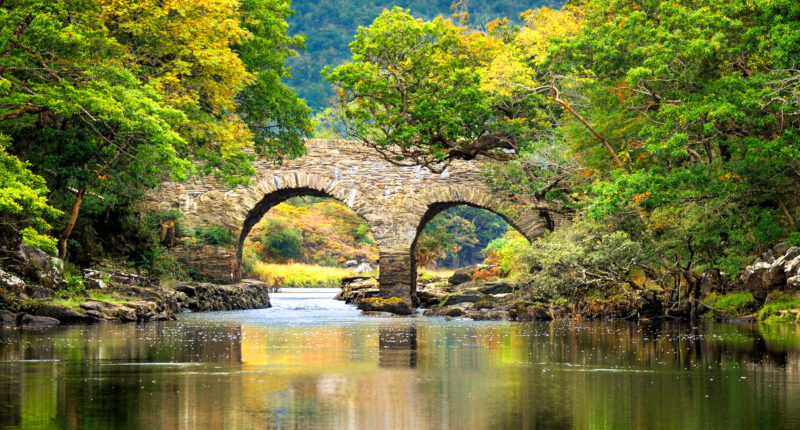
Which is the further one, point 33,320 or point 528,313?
point 528,313

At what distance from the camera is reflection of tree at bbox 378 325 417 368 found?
31.2ft

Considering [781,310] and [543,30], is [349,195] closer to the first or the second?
[543,30]

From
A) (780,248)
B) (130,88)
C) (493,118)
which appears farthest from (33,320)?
(493,118)

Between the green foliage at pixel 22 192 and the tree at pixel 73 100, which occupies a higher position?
the tree at pixel 73 100

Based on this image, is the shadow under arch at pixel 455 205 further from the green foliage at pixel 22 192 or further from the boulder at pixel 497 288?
the green foliage at pixel 22 192

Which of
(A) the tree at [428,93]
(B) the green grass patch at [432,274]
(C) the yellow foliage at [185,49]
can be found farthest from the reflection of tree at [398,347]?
(B) the green grass patch at [432,274]

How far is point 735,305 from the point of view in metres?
19.0

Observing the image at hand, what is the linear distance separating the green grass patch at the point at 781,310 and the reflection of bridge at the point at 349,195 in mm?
13219

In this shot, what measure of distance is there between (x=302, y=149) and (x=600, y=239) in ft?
34.6

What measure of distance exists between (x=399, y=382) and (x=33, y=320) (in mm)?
11178

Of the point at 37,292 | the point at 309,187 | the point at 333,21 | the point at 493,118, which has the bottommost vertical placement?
the point at 37,292

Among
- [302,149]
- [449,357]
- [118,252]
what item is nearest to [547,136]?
[302,149]

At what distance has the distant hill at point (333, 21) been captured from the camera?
8025 cm

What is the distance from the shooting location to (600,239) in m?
20.9
